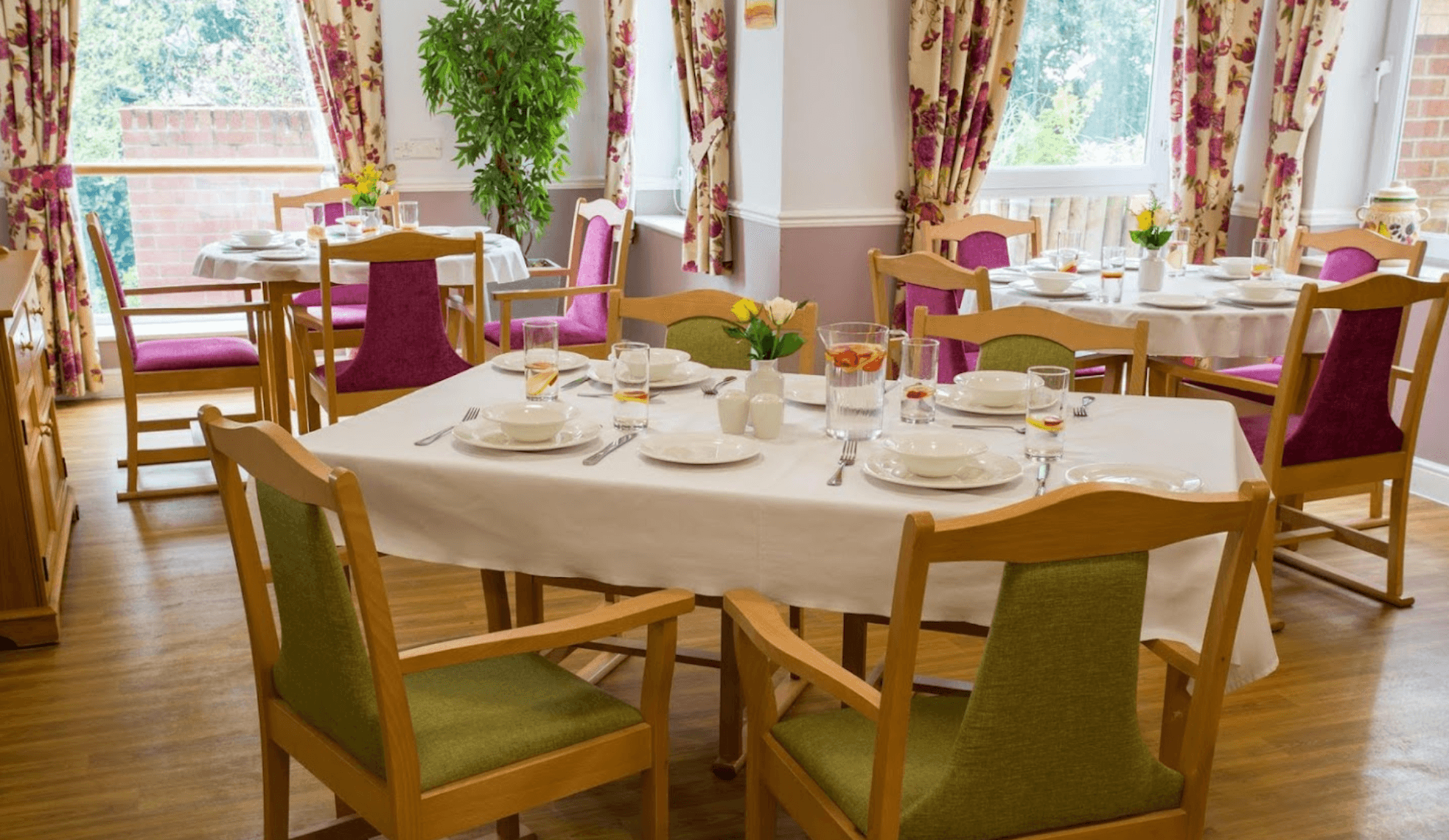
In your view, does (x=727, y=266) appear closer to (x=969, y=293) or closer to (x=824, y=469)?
(x=969, y=293)

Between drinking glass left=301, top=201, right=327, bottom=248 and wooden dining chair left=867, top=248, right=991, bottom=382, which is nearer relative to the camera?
wooden dining chair left=867, top=248, right=991, bottom=382

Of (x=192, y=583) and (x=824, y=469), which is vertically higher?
(x=824, y=469)

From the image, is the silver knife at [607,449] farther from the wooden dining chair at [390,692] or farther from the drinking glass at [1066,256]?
the drinking glass at [1066,256]

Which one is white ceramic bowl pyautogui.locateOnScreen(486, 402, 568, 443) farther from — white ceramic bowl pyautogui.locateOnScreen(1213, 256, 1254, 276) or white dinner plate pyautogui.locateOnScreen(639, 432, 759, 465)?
white ceramic bowl pyautogui.locateOnScreen(1213, 256, 1254, 276)

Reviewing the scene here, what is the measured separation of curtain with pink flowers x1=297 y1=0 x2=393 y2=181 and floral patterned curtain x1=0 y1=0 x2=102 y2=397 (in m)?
1.05

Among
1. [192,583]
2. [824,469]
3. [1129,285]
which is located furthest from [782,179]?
[824,469]

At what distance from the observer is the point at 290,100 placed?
659 cm

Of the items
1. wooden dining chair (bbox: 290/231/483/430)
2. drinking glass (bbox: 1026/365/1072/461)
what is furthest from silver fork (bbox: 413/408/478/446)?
wooden dining chair (bbox: 290/231/483/430)

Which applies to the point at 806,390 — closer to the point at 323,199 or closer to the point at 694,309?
the point at 694,309

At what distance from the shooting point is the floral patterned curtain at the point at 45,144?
5.55 m

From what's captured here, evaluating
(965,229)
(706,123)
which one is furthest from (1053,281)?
(706,123)

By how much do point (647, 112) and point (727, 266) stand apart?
1760 mm

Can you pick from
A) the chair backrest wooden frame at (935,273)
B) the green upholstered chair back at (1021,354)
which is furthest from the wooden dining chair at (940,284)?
the green upholstered chair back at (1021,354)

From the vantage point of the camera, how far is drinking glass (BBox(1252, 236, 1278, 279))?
4227mm
